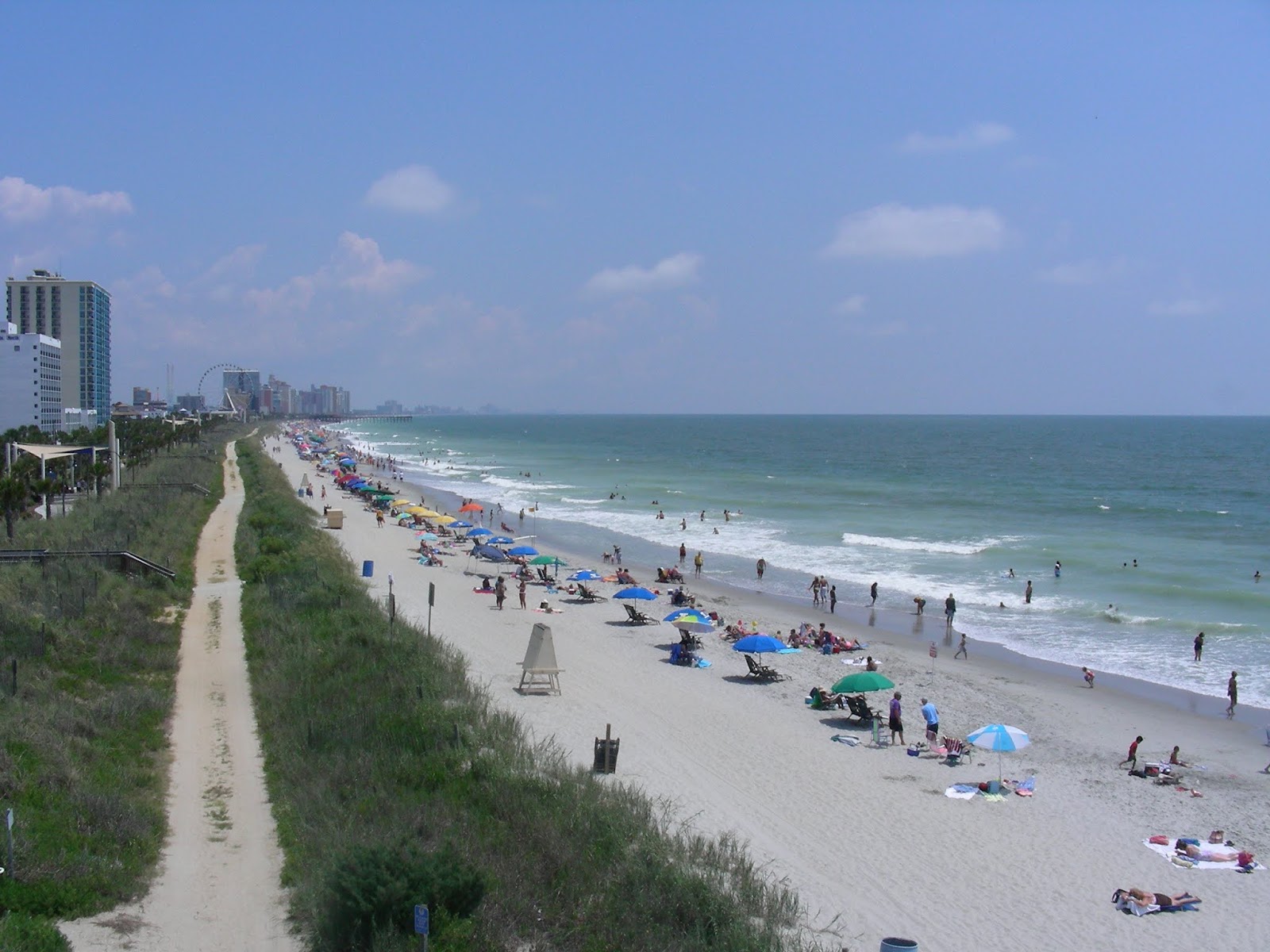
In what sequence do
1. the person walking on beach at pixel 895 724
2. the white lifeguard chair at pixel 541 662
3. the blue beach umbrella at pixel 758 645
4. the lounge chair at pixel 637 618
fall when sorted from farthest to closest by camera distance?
1. the lounge chair at pixel 637 618
2. the blue beach umbrella at pixel 758 645
3. the white lifeguard chair at pixel 541 662
4. the person walking on beach at pixel 895 724

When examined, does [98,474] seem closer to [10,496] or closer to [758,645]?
[10,496]

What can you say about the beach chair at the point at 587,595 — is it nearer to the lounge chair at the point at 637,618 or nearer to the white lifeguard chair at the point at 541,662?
the lounge chair at the point at 637,618

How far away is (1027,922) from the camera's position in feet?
33.3

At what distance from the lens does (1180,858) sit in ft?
39.7

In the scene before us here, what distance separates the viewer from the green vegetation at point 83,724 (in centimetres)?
855

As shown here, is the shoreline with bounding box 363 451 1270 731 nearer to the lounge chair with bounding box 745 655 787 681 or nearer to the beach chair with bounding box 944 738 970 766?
the lounge chair with bounding box 745 655 787 681

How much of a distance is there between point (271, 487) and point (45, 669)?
3432 cm

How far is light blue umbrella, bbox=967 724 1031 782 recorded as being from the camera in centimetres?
1462

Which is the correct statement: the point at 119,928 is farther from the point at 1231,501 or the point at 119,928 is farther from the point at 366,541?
the point at 1231,501

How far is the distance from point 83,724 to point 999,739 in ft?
41.7

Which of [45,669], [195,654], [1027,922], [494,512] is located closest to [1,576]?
[195,654]

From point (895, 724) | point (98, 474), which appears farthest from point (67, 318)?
point (895, 724)

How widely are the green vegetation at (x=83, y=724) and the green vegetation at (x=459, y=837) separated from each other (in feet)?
4.89

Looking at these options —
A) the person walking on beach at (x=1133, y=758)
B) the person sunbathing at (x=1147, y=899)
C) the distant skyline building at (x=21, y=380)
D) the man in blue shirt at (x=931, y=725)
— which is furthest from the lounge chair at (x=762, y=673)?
the distant skyline building at (x=21, y=380)
